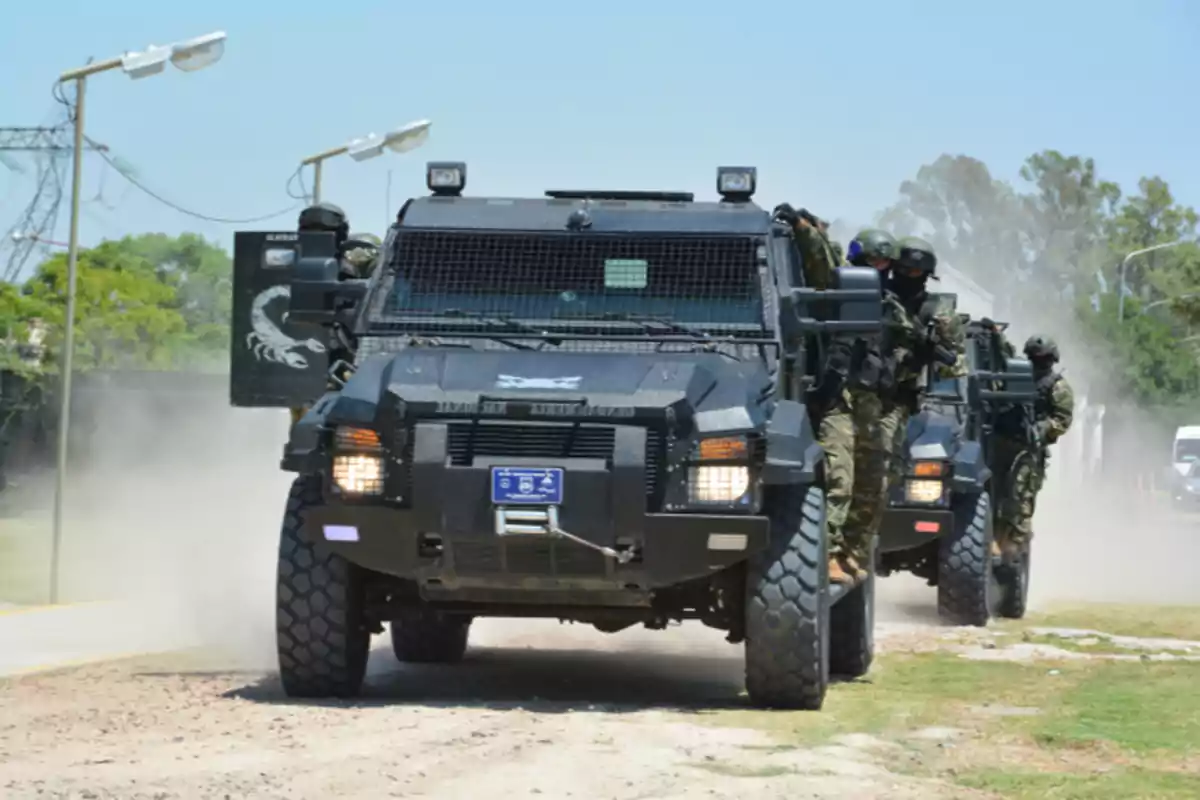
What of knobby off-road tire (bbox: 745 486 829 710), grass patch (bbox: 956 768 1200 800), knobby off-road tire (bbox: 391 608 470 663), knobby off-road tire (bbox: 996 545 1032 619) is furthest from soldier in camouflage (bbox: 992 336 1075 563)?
grass patch (bbox: 956 768 1200 800)

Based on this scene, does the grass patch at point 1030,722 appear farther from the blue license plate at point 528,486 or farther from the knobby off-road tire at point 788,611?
the blue license plate at point 528,486

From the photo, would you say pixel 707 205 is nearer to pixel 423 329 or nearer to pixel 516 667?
pixel 423 329

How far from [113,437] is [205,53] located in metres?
22.2

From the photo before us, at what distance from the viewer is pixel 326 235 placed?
1065 centimetres

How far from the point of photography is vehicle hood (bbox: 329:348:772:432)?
9.14 meters

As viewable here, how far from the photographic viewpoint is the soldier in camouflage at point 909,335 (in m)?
12.7

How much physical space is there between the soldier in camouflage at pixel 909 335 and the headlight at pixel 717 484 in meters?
3.38

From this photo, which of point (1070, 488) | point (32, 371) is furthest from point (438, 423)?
point (1070, 488)

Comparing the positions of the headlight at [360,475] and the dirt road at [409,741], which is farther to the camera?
the headlight at [360,475]

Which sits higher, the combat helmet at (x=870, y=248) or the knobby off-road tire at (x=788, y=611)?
the combat helmet at (x=870, y=248)

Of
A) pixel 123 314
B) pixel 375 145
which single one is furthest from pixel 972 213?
pixel 375 145

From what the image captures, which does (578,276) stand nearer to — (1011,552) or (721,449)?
(721,449)

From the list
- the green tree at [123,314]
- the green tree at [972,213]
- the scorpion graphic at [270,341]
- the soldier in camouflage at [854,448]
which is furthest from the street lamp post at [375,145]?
Result: the green tree at [972,213]

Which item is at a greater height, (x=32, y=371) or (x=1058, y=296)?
(x=1058, y=296)
